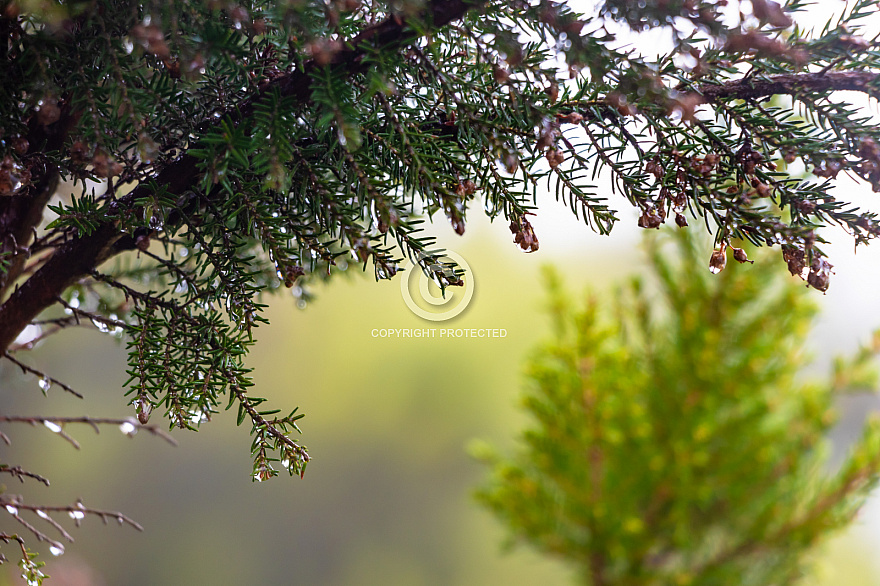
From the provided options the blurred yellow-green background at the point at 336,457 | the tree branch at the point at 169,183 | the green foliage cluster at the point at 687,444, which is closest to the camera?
the tree branch at the point at 169,183

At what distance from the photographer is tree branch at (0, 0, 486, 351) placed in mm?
184

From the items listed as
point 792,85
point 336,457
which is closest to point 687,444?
point 792,85

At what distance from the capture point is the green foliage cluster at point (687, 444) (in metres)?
0.89

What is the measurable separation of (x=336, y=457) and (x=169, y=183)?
144 centimetres

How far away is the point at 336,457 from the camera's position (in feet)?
5.16

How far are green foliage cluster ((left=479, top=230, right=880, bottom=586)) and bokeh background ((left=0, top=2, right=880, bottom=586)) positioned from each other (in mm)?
579

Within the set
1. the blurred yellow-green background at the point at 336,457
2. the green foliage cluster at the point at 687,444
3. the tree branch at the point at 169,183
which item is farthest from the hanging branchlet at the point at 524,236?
the blurred yellow-green background at the point at 336,457

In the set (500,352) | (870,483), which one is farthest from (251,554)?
(870,483)

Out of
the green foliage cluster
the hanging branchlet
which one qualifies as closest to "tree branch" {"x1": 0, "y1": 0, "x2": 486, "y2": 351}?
the hanging branchlet

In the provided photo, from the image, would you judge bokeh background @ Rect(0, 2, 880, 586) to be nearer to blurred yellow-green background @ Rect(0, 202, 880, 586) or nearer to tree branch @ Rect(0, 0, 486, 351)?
blurred yellow-green background @ Rect(0, 202, 880, 586)

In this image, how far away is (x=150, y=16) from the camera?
19 cm

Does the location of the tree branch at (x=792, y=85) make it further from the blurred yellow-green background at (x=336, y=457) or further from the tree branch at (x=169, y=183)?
the blurred yellow-green background at (x=336, y=457)

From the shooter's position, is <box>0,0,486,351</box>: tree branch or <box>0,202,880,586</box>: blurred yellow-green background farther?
<box>0,202,880,586</box>: blurred yellow-green background

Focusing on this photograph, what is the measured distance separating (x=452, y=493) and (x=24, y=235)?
145 cm
